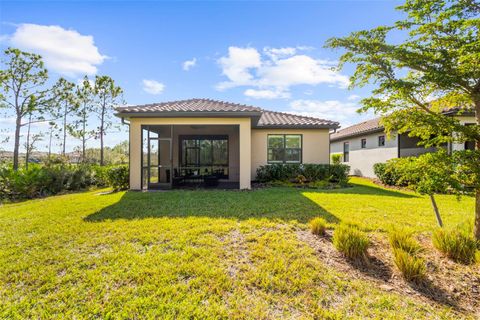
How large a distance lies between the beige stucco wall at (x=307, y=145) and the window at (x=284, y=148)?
0.23 m

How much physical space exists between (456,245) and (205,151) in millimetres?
12192

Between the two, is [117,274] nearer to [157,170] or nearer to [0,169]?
[157,170]

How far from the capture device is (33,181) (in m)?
10.5

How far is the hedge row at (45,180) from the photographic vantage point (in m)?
10.1

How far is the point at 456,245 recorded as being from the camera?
361 centimetres

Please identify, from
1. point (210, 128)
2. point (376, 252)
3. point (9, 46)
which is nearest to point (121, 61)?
point (210, 128)

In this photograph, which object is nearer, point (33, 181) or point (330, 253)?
point (330, 253)

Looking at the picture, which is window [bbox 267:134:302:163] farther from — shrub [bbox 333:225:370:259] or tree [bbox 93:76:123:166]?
tree [bbox 93:76:123:166]

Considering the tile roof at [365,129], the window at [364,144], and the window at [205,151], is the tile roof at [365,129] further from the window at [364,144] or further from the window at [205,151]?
the window at [205,151]

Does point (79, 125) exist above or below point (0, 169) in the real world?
above

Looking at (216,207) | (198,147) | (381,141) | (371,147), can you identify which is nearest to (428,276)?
(216,207)

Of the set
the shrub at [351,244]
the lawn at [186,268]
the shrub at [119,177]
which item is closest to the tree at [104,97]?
the shrub at [119,177]

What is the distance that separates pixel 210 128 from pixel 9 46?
14.6m

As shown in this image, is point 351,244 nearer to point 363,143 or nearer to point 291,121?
point 291,121
